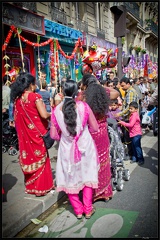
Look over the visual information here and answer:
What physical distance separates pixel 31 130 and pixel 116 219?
5.31 feet

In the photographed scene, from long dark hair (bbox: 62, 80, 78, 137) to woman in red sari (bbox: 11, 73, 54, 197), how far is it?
2.13 feet

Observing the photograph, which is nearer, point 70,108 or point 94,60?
point 70,108

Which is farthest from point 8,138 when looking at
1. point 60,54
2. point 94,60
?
point 60,54

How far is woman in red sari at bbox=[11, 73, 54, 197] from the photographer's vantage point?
11.3 feet

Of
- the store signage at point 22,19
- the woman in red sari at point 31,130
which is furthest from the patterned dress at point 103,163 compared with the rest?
the store signage at point 22,19

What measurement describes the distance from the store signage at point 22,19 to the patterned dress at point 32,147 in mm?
5345

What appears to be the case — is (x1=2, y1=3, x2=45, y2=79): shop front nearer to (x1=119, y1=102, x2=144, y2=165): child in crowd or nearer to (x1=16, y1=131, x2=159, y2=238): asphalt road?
(x1=119, y1=102, x2=144, y2=165): child in crowd

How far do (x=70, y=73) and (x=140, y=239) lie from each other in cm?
1043

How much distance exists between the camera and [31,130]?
352 centimetres

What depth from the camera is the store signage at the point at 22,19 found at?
7879 mm

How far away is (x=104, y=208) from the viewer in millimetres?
3383

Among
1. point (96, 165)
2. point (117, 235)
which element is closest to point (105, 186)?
point (96, 165)

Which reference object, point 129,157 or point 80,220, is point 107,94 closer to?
point 80,220

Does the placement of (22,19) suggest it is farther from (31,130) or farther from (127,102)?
(31,130)
